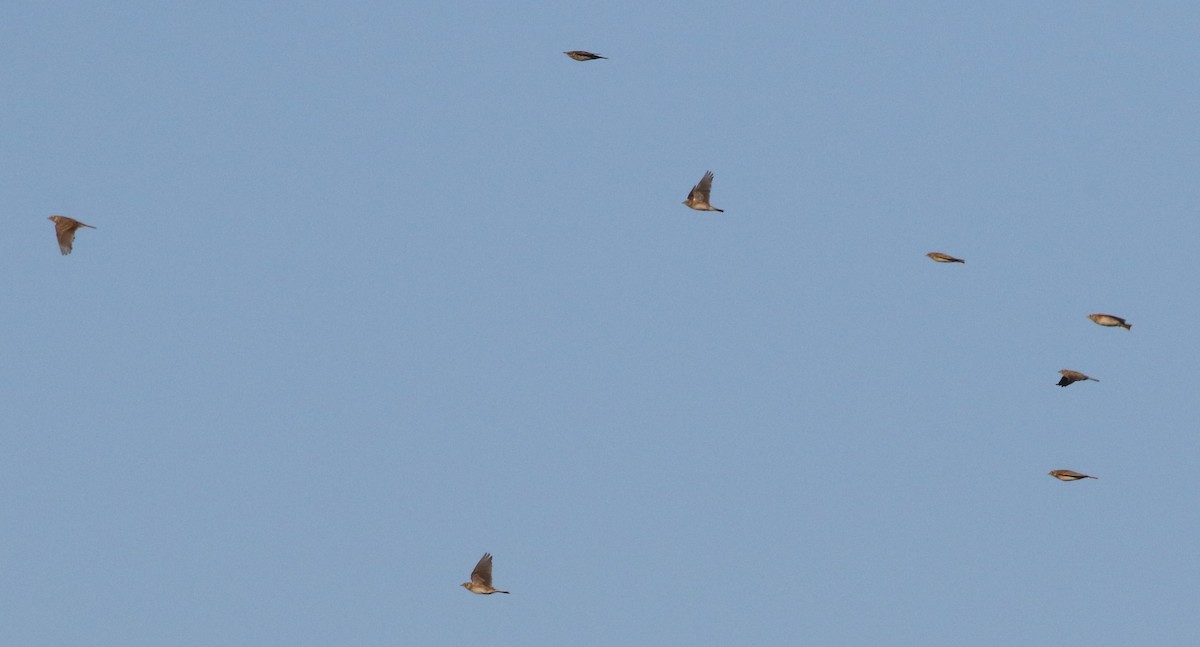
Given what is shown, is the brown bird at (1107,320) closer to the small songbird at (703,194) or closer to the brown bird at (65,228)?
the small songbird at (703,194)

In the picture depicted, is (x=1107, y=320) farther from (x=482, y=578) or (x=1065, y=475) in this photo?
(x=482, y=578)

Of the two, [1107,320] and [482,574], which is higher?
[1107,320]

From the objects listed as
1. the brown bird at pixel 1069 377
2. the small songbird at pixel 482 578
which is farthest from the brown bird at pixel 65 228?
the brown bird at pixel 1069 377

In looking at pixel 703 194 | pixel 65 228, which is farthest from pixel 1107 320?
pixel 65 228

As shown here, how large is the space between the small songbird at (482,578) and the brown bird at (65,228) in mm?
22133

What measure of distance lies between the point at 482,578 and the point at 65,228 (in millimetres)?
22865

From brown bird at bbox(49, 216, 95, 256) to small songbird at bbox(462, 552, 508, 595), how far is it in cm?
2213

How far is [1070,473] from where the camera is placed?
95.2 metres

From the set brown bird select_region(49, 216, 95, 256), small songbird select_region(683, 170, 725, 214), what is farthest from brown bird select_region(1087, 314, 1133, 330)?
brown bird select_region(49, 216, 95, 256)

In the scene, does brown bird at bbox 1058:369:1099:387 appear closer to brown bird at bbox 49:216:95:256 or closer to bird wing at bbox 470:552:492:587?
bird wing at bbox 470:552:492:587

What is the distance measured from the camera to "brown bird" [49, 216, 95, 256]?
90000 millimetres

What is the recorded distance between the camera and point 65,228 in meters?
90.7

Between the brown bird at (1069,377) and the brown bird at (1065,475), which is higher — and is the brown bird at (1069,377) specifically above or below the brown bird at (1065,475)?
above

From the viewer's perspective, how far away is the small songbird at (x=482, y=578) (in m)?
101
